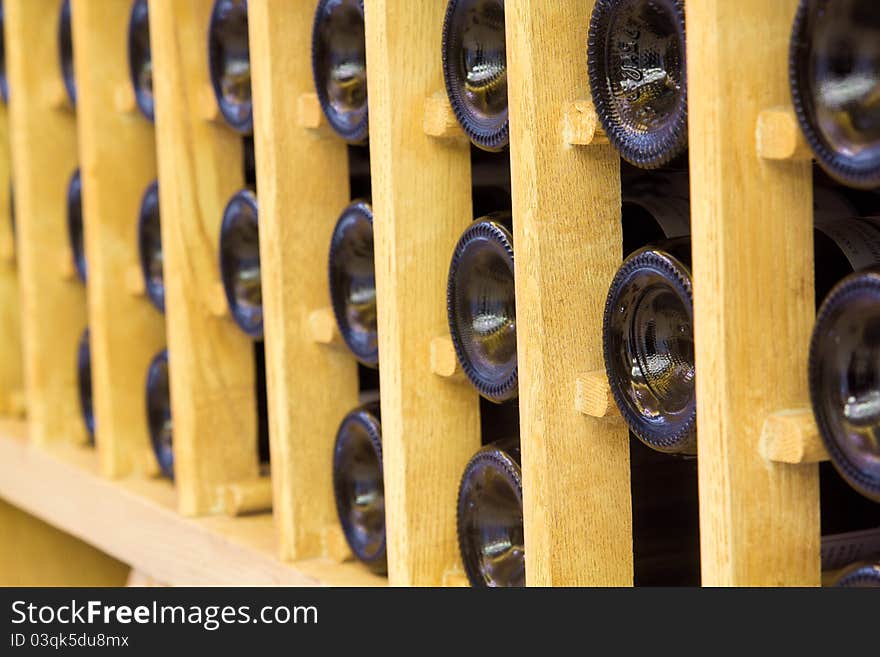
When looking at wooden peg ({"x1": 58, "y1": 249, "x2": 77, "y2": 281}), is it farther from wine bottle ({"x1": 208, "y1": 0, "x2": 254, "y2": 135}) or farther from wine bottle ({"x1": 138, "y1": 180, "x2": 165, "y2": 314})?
wine bottle ({"x1": 208, "y1": 0, "x2": 254, "y2": 135})

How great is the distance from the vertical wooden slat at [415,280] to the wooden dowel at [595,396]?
21 cm

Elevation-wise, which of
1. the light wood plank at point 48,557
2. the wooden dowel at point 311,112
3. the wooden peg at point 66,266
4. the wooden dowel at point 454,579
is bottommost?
the light wood plank at point 48,557

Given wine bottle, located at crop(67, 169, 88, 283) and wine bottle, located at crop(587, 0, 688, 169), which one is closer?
wine bottle, located at crop(587, 0, 688, 169)

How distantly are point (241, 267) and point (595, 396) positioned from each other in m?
0.63

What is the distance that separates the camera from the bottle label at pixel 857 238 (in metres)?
0.92

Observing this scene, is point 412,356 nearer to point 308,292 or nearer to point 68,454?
point 308,292

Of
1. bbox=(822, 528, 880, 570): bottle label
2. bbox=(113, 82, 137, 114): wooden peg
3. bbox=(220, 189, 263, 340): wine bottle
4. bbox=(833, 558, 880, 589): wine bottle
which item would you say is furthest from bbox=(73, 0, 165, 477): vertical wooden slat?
bbox=(833, 558, 880, 589): wine bottle

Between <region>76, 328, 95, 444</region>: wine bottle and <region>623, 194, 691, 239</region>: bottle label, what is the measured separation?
41.2 inches

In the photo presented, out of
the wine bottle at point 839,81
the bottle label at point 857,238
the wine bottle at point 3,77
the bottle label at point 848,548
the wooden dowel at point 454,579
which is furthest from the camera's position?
the wine bottle at point 3,77

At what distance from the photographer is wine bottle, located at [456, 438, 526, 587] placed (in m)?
1.17

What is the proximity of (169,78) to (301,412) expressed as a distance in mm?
425

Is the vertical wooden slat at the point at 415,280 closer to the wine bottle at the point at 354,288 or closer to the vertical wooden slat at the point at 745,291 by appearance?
the wine bottle at the point at 354,288

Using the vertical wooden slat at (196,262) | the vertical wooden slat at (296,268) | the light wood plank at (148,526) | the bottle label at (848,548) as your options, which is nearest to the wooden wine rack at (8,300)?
the light wood plank at (148,526)

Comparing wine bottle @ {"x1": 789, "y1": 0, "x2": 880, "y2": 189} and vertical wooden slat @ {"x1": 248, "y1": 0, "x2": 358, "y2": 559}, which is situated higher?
wine bottle @ {"x1": 789, "y1": 0, "x2": 880, "y2": 189}
